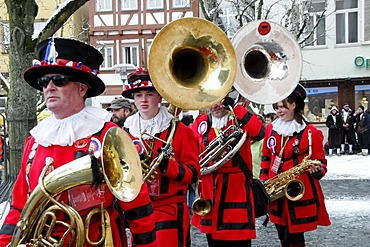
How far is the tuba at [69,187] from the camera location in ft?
7.25

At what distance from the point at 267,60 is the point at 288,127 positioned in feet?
2.43

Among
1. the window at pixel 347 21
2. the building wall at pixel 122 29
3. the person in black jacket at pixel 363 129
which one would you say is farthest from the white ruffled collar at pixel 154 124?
the building wall at pixel 122 29

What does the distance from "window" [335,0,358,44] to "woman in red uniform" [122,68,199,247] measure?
16.5 metres

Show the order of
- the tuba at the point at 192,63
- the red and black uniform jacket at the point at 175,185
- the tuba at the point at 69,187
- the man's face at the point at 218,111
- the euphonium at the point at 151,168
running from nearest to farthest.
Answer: the tuba at the point at 69,187
the tuba at the point at 192,63
the euphonium at the point at 151,168
the red and black uniform jacket at the point at 175,185
the man's face at the point at 218,111

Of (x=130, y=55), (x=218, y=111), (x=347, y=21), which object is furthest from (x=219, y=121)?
(x=130, y=55)

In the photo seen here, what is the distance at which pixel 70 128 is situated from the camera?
2.50m

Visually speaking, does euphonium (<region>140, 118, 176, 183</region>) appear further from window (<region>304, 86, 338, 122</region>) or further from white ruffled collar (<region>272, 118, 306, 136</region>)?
window (<region>304, 86, 338, 122</region>)

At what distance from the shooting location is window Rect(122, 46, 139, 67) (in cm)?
2448

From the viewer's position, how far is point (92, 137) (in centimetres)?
249

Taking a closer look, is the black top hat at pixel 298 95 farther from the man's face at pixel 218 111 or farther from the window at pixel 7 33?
the window at pixel 7 33

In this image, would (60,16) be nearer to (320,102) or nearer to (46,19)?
(320,102)

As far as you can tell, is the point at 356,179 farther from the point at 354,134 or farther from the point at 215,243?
the point at 215,243

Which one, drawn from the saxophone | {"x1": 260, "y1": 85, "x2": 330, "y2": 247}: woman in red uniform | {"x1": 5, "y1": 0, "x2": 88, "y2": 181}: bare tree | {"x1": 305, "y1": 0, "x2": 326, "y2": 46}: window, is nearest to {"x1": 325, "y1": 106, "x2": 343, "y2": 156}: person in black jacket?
{"x1": 305, "y1": 0, "x2": 326, "y2": 46}: window

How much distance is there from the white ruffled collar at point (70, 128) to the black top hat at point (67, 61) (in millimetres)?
180
